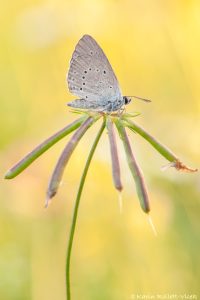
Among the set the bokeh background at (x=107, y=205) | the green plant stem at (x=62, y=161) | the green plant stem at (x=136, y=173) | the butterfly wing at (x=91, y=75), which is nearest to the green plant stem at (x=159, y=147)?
the green plant stem at (x=136, y=173)

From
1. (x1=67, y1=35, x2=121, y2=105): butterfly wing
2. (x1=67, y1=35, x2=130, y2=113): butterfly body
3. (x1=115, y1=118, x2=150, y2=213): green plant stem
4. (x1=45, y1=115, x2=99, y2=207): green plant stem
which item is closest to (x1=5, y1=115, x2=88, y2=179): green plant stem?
(x1=45, y1=115, x2=99, y2=207): green plant stem

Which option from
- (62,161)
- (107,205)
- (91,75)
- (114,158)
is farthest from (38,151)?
(107,205)

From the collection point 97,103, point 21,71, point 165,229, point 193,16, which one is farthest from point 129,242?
point 21,71

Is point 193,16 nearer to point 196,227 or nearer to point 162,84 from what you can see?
point 162,84

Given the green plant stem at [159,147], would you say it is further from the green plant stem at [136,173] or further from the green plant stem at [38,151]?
the green plant stem at [38,151]

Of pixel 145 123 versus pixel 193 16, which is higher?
pixel 193 16

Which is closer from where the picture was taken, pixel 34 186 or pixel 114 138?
pixel 114 138

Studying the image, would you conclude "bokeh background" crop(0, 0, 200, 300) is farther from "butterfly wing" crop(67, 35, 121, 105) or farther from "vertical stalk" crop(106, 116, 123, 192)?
"vertical stalk" crop(106, 116, 123, 192)
